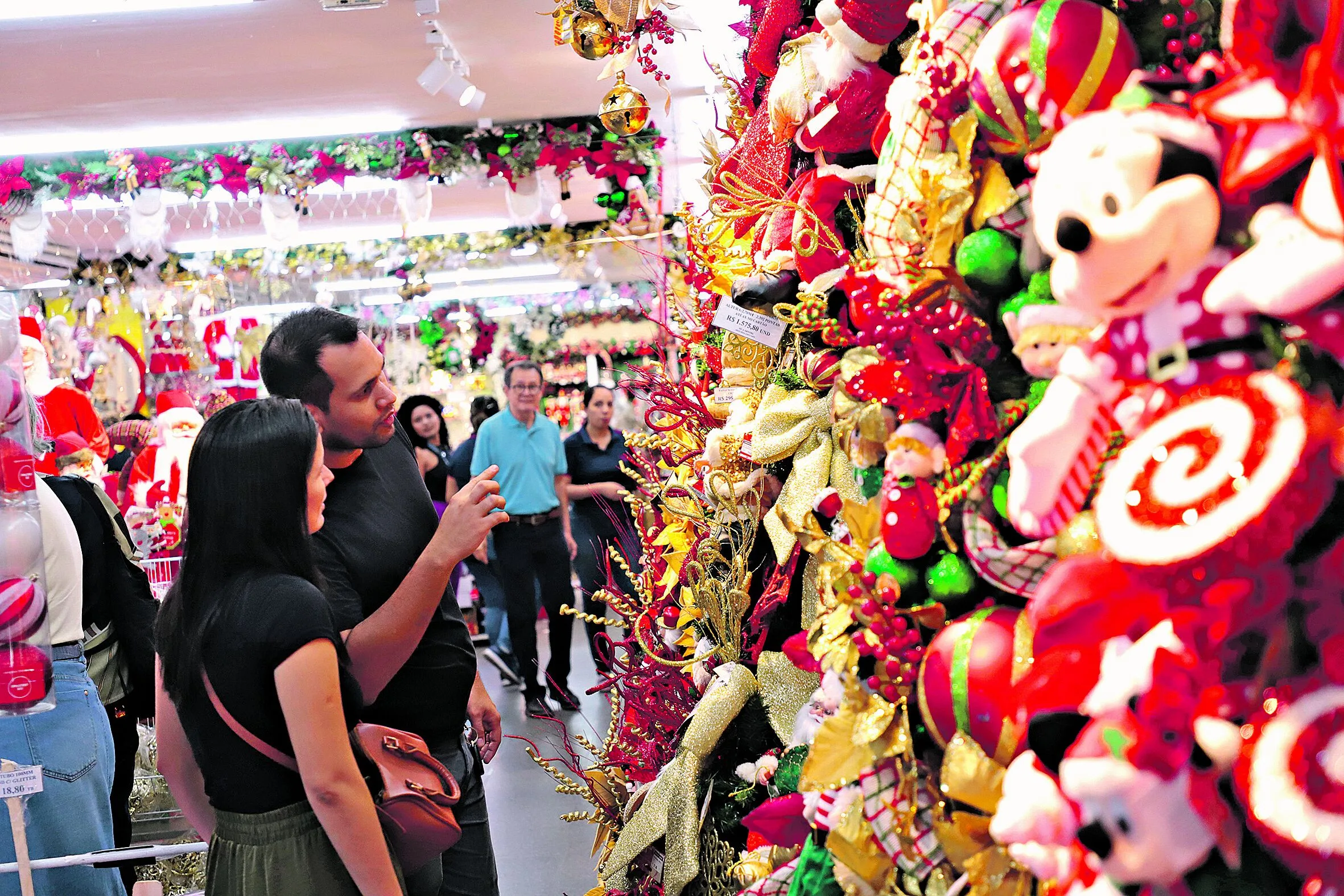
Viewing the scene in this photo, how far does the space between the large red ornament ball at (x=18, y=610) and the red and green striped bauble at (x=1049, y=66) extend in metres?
1.96

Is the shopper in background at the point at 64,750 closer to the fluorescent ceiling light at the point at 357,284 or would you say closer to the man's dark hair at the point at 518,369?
the man's dark hair at the point at 518,369

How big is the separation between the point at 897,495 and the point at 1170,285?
12.3 inches

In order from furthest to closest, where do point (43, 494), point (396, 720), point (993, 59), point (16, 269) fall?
1. point (16, 269)
2. point (43, 494)
3. point (396, 720)
4. point (993, 59)

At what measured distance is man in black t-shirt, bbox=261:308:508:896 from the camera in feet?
6.03

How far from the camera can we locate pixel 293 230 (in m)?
6.56

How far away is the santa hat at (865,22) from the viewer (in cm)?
119

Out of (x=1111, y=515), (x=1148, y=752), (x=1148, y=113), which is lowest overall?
(x=1148, y=752)

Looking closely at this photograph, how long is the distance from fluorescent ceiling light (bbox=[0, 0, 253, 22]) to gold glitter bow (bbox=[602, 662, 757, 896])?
3.84 m

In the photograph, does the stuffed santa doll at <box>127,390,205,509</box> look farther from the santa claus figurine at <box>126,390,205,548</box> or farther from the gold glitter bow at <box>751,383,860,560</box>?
the gold glitter bow at <box>751,383,860,560</box>

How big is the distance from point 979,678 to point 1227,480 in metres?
0.28

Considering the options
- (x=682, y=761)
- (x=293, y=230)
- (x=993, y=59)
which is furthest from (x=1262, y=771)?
(x=293, y=230)

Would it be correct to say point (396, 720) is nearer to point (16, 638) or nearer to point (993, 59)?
point (16, 638)

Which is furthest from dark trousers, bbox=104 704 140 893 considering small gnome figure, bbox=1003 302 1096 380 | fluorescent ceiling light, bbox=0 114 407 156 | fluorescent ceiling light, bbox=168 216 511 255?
fluorescent ceiling light, bbox=168 216 511 255

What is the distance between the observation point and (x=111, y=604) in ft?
9.62
